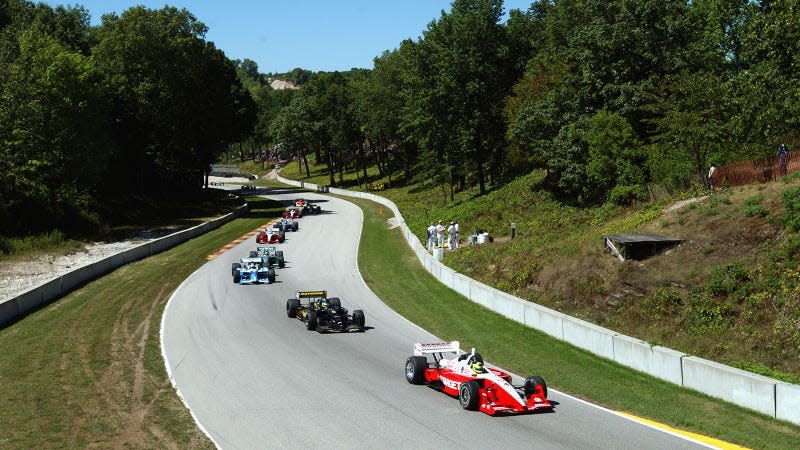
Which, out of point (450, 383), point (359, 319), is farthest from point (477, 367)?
point (359, 319)

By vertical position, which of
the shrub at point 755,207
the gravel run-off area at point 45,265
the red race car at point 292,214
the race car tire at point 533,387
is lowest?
the gravel run-off area at point 45,265

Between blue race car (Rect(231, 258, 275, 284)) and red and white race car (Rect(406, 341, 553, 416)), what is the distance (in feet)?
59.4

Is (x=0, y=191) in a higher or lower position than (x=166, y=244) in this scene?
higher

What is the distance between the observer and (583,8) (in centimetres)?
5425

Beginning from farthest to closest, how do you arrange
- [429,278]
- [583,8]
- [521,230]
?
[583,8], [521,230], [429,278]

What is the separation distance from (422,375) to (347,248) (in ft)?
102

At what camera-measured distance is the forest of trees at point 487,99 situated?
127 ft

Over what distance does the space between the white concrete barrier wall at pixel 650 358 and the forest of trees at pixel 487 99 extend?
20190 mm

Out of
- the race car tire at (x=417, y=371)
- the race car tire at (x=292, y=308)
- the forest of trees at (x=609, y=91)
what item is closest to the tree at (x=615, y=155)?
the forest of trees at (x=609, y=91)

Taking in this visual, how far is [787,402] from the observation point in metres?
15.7

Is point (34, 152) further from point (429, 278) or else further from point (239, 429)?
point (239, 429)

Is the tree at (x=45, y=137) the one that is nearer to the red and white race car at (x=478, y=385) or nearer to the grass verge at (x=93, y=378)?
the grass verge at (x=93, y=378)

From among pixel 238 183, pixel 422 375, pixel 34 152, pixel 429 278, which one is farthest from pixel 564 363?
pixel 238 183

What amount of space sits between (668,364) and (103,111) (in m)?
56.7
